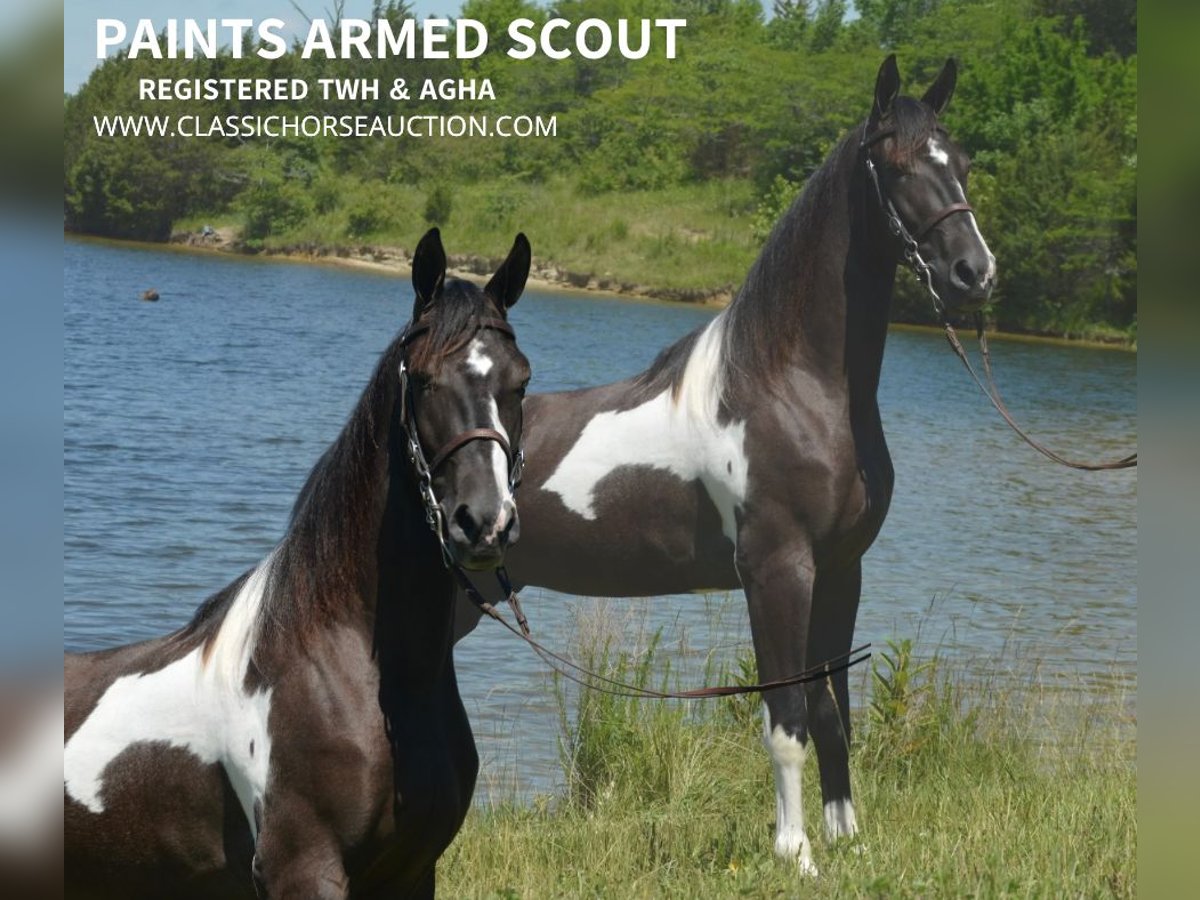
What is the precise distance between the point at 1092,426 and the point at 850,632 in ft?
59.1

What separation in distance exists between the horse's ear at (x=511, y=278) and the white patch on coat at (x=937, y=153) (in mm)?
2376

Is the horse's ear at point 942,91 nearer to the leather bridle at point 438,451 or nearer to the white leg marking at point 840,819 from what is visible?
the white leg marking at point 840,819

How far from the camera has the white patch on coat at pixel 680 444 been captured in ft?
16.8

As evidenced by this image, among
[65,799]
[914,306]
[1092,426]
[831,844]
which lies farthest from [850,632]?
[914,306]

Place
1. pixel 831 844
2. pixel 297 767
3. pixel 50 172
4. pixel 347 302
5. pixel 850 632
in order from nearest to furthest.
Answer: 1. pixel 50 172
2. pixel 297 767
3. pixel 831 844
4. pixel 850 632
5. pixel 347 302

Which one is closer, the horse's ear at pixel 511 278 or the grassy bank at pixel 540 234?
the horse's ear at pixel 511 278

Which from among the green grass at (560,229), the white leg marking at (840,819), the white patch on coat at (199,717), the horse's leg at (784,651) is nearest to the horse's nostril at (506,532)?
the white patch on coat at (199,717)

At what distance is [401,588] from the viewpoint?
2.96 metres

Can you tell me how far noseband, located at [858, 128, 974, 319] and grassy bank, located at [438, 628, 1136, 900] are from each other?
1705 millimetres

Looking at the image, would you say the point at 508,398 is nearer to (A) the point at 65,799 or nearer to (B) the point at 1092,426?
(A) the point at 65,799

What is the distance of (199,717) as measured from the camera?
9.83 feet

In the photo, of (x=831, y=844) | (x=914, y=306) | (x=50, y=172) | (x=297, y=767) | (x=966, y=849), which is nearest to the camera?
(x=50, y=172)

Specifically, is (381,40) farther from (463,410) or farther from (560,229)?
(463,410)

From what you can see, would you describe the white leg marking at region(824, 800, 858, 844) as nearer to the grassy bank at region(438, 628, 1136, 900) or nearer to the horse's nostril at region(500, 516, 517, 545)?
the grassy bank at region(438, 628, 1136, 900)
